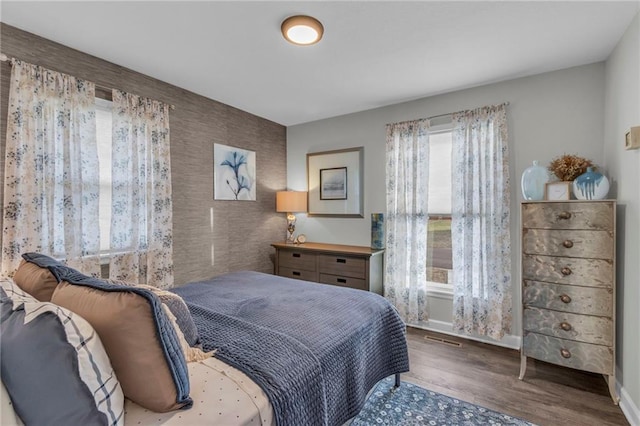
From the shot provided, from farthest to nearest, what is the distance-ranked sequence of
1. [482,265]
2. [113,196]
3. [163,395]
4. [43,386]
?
[482,265] → [113,196] → [163,395] → [43,386]

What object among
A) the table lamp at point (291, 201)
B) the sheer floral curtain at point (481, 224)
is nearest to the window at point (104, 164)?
the table lamp at point (291, 201)

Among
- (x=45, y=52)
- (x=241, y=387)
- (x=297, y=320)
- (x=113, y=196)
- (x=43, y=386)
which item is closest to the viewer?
(x=43, y=386)

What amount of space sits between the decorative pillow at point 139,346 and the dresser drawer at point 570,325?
248 centimetres

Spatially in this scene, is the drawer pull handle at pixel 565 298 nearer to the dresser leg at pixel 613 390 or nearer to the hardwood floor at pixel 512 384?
the dresser leg at pixel 613 390

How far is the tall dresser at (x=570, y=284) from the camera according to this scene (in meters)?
2.02

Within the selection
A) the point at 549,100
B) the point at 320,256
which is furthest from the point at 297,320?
the point at 549,100

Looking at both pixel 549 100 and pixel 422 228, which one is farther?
pixel 422 228

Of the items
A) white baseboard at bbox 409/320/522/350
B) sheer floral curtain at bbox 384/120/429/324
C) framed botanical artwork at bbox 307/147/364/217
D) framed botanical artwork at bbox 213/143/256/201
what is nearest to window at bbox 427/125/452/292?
sheer floral curtain at bbox 384/120/429/324

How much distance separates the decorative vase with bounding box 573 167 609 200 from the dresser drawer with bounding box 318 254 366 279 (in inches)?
77.1

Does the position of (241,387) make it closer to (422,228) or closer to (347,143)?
(422,228)

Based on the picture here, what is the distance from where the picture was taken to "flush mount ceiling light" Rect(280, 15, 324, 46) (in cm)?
188

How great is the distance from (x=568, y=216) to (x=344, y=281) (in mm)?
2128

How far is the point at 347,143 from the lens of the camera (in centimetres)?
386

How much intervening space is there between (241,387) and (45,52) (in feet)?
8.91
